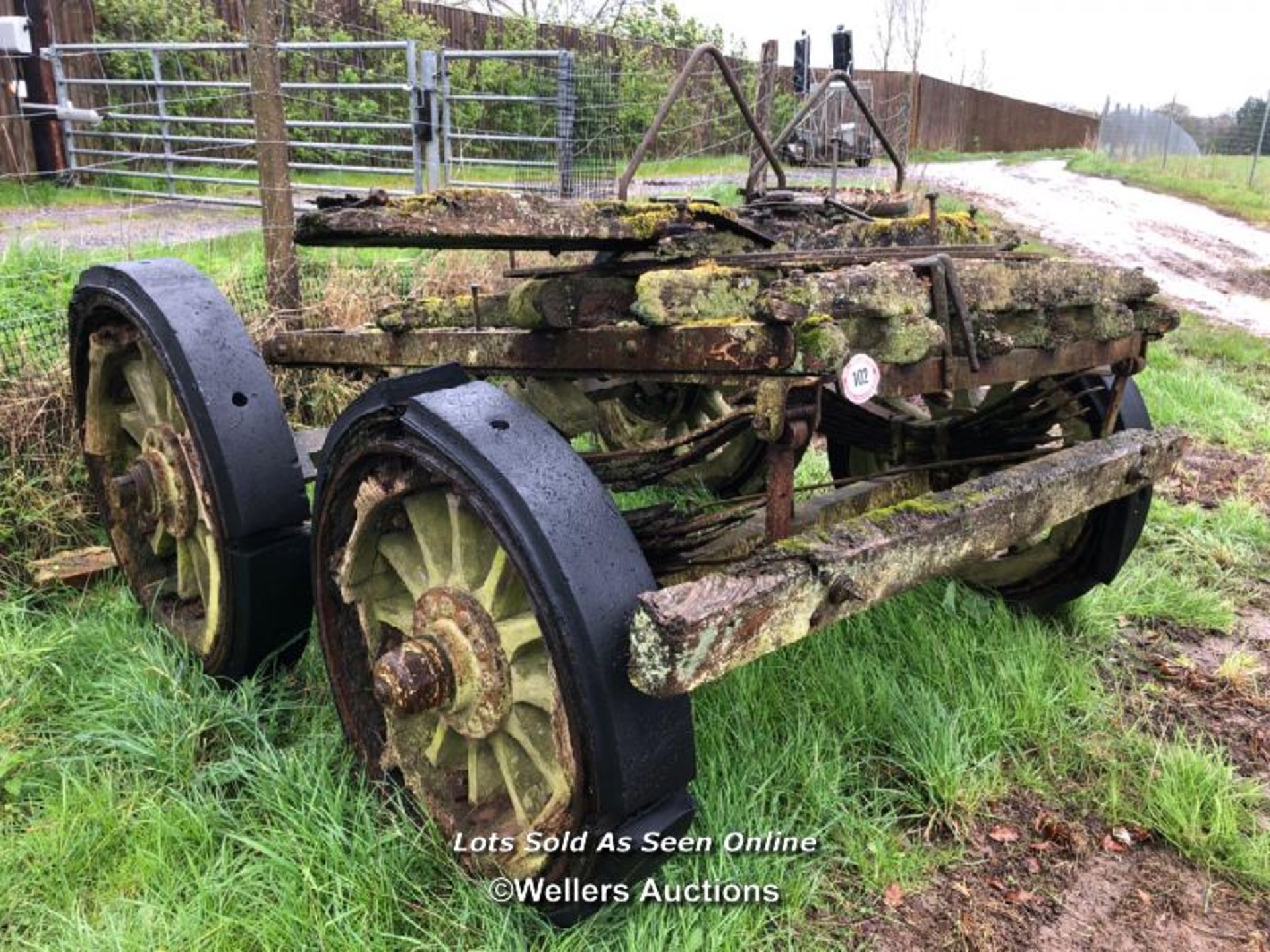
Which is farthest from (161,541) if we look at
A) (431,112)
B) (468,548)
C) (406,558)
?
(431,112)

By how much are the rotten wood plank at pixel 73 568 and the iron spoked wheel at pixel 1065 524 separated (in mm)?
2757

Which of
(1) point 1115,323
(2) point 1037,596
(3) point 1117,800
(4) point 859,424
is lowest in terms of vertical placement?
(3) point 1117,800

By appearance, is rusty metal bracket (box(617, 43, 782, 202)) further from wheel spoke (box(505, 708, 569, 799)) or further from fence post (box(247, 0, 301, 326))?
fence post (box(247, 0, 301, 326))

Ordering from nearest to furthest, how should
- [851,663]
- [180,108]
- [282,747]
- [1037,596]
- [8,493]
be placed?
1. [282,747]
2. [851,663]
3. [1037,596]
4. [8,493]
5. [180,108]

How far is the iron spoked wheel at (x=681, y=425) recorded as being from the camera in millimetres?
4484

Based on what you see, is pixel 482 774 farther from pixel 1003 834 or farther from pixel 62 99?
pixel 62 99

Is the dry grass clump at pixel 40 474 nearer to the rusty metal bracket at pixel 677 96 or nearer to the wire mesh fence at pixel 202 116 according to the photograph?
the rusty metal bracket at pixel 677 96

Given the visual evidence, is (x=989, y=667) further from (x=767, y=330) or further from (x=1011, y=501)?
(x=767, y=330)

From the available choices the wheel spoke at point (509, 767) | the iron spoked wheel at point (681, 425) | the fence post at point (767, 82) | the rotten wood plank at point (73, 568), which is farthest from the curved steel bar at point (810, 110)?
the fence post at point (767, 82)

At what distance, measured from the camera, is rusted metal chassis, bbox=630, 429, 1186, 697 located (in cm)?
167

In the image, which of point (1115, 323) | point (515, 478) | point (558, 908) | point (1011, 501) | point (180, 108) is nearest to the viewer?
point (515, 478)

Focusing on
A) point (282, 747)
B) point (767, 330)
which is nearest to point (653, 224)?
point (767, 330)

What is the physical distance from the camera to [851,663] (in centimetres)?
315

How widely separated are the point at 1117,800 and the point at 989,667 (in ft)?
1.89
